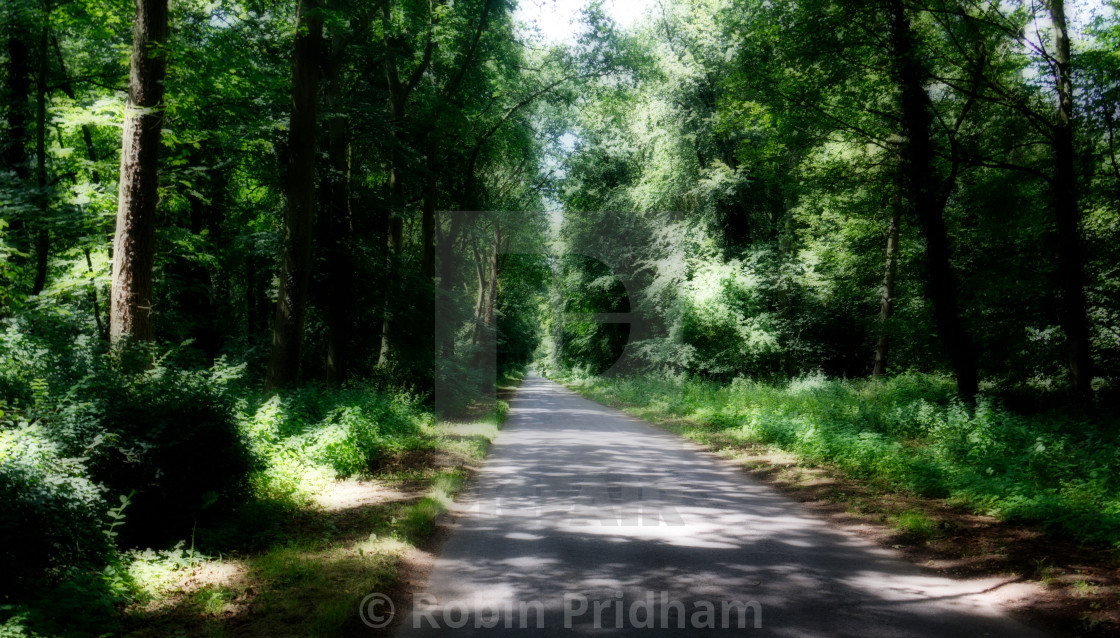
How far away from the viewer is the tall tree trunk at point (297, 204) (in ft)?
36.4

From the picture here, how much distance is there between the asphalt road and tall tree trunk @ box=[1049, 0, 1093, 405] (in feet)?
20.8

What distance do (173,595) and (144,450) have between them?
1494 mm

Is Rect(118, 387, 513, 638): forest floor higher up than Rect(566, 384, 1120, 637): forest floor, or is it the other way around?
Rect(566, 384, 1120, 637): forest floor

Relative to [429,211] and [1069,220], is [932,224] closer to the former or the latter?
[1069,220]

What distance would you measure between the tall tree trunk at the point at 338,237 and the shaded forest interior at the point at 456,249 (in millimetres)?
79

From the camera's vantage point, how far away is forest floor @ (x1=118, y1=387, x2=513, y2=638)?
4422mm

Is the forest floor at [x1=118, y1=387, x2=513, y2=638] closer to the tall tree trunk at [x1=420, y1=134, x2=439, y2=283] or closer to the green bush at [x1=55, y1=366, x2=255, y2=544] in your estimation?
the green bush at [x1=55, y1=366, x2=255, y2=544]

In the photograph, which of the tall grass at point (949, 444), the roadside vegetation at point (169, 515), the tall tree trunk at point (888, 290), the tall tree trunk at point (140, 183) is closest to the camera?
the roadside vegetation at point (169, 515)

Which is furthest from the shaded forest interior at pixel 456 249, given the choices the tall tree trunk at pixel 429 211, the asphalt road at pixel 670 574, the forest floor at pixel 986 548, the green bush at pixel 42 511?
the asphalt road at pixel 670 574

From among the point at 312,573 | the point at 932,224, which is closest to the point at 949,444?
the point at 932,224

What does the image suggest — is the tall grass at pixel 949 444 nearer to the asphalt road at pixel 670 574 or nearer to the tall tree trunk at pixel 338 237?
the asphalt road at pixel 670 574

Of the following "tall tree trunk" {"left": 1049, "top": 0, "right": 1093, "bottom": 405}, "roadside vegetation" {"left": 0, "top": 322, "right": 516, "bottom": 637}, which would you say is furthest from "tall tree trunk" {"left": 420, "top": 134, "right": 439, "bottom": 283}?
"tall tree trunk" {"left": 1049, "top": 0, "right": 1093, "bottom": 405}

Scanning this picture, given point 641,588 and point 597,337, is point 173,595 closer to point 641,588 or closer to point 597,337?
point 641,588

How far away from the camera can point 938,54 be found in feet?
36.9
